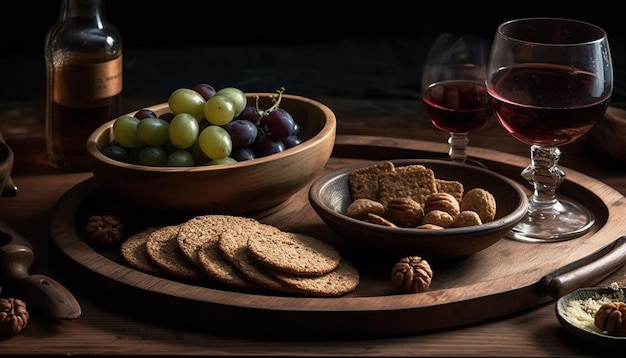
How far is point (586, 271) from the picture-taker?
147cm

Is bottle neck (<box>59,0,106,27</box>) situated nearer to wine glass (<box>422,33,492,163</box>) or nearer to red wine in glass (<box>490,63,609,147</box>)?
wine glass (<box>422,33,492,163</box>)

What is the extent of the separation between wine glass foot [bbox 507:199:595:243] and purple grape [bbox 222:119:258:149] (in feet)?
1.36

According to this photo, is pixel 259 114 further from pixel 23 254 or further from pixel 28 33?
pixel 28 33

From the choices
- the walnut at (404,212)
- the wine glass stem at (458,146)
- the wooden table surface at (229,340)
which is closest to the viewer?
the wooden table surface at (229,340)

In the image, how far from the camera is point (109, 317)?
1417 mm

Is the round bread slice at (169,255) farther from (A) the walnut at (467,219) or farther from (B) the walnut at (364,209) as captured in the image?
(A) the walnut at (467,219)

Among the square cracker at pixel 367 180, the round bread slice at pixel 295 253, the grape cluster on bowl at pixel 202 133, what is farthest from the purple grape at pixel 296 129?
the round bread slice at pixel 295 253

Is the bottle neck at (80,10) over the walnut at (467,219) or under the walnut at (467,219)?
over

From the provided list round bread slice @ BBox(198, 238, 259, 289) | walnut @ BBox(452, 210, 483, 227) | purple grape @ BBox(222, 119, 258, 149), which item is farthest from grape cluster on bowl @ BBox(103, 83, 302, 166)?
walnut @ BBox(452, 210, 483, 227)

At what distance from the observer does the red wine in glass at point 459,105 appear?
182 cm

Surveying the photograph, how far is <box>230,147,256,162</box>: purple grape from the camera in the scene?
5.53 feet

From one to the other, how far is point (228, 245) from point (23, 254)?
0.27 m

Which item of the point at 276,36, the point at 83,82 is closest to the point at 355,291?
the point at 83,82

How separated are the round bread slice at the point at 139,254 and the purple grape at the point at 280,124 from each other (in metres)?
0.25
